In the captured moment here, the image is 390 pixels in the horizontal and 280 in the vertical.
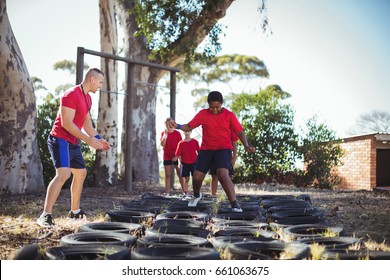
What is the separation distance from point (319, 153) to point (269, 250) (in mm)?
12139

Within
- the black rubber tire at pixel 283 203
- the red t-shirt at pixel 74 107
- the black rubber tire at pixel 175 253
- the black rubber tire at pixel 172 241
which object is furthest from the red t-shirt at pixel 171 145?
the black rubber tire at pixel 175 253

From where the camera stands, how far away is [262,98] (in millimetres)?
16359

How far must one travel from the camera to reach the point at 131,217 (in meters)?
5.83

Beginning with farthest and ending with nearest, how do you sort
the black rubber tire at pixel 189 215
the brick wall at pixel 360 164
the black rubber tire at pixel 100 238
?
1. the brick wall at pixel 360 164
2. the black rubber tire at pixel 189 215
3. the black rubber tire at pixel 100 238

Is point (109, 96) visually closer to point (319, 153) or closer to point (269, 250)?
point (319, 153)

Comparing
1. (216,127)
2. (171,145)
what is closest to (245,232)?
(216,127)

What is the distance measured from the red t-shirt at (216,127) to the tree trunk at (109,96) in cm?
693

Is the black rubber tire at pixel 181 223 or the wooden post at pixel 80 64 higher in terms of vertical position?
the wooden post at pixel 80 64

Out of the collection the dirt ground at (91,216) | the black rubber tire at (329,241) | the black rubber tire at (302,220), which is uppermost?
the black rubber tire at (302,220)

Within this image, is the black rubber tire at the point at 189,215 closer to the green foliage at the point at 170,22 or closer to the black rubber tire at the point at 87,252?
the black rubber tire at the point at 87,252

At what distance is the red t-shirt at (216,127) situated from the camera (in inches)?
269

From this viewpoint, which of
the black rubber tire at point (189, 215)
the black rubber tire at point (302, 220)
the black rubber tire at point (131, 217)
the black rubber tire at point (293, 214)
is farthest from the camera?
the black rubber tire at point (293, 214)

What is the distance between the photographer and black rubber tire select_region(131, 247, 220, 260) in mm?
3533
